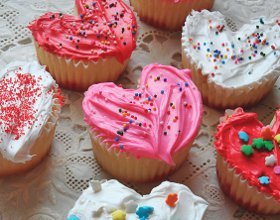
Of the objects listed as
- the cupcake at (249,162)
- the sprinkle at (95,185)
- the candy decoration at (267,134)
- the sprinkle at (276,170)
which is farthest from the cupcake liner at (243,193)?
A: the sprinkle at (95,185)

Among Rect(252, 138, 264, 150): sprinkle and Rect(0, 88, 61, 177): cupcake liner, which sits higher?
Rect(252, 138, 264, 150): sprinkle

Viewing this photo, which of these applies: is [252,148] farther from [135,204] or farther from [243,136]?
[135,204]

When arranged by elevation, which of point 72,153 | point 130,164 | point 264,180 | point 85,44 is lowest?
point 72,153

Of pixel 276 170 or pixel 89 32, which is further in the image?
pixel 89 32

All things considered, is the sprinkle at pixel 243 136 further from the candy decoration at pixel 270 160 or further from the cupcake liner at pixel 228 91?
the cupcake liner at pixel 228 91

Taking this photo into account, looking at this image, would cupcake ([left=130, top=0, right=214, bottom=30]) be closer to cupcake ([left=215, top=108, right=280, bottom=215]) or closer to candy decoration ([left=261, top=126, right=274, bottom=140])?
cupcake ([left=215, top=108, right=280, bottom=215])

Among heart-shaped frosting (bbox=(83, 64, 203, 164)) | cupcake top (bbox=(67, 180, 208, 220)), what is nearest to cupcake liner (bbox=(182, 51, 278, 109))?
heart-shaped frosting (bbox=(83, 64, 203, 164))

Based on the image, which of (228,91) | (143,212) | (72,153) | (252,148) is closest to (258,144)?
(252,148)
